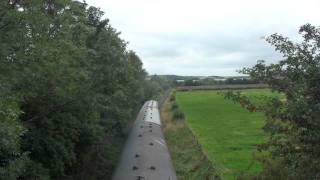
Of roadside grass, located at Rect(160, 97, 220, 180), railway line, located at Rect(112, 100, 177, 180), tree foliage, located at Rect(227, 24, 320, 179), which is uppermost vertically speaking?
tree foliage, located at Rect(227, 24, 320, 179)

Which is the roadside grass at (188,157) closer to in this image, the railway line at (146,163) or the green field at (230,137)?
the green field at (230,137)

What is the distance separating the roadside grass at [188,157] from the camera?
19381 millimetres

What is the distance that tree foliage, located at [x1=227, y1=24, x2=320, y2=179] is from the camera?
25.6 feet

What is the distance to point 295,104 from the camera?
299 inches

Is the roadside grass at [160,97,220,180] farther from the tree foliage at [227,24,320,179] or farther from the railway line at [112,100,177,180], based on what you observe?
the tree foliage at [227,24,320,179]

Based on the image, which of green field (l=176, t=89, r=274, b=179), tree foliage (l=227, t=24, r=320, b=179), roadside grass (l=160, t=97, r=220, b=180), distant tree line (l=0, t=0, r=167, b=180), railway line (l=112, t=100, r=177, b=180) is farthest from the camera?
green field (l=176, t=89, r=274, b=179)

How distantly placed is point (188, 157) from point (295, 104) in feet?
55.1

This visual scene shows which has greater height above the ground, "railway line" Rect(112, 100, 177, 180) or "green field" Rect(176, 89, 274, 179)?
"railway line" Rect(112, 100, 177, 180)

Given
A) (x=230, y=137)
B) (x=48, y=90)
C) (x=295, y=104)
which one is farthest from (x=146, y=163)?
(x=230, y=137)

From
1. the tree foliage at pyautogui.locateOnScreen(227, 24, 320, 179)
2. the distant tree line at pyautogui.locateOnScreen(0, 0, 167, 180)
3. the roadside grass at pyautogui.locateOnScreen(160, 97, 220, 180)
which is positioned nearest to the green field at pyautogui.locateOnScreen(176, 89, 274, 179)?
the roadside grass at pyautogui.locateOnScreen(160, 97, 220, 180)

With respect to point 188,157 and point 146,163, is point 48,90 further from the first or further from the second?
point 188,157

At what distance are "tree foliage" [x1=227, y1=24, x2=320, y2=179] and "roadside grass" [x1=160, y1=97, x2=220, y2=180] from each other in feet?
30.2

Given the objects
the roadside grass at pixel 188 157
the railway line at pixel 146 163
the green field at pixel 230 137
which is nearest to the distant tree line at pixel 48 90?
the railway line at pixel 146 163

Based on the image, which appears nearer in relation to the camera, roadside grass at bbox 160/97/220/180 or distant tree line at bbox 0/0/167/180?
distant tree line at bbox 0/0/167/180
